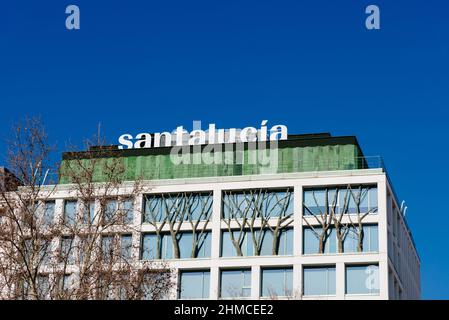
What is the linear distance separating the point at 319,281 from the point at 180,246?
15.8 m

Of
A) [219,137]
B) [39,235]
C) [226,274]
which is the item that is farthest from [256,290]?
[39,235]

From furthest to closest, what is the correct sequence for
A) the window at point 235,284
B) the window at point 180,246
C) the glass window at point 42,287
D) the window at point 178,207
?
the window at point 178,207 → the window at point 180,246 → the window at point 235,284 → the glass window at point 42,287

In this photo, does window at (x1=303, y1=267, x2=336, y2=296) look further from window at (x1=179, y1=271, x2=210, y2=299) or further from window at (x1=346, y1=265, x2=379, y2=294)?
window at (x1=179, y1=271, x2=210, y2=299)

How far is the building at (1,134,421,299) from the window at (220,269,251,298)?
10 centimetres

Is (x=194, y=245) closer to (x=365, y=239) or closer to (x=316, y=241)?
(x=316, y=241)

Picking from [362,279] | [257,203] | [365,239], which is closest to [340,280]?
[362,279]

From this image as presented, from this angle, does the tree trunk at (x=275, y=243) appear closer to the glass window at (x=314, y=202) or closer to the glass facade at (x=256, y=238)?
the glass facade at (x=256, y=238)

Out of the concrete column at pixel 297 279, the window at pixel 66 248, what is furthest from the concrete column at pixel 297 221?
the window at pixel 66 248

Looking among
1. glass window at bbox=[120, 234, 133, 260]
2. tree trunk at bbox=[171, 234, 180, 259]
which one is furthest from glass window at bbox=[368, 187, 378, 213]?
glass window at bbox=[120, 234, 133, 260]

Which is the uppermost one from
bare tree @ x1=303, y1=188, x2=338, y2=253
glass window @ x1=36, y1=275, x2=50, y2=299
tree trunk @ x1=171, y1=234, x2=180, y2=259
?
bare tree @ x1=303, y1=188, x2=338, y2=253

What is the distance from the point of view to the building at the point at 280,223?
90.4 meters

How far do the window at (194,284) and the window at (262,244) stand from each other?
10.5 ft

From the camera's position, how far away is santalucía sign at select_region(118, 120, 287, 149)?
9944 cm

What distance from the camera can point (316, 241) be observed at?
9256 cm
